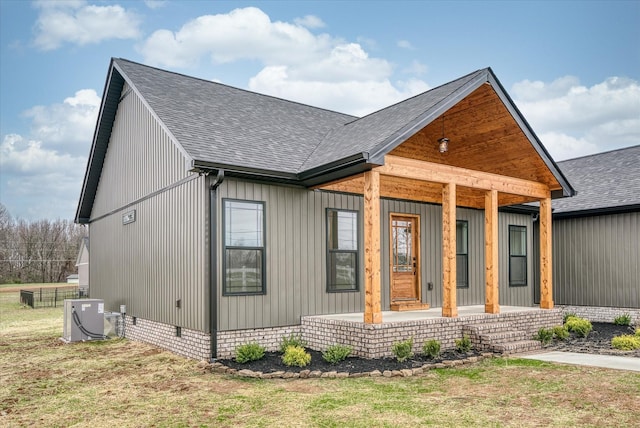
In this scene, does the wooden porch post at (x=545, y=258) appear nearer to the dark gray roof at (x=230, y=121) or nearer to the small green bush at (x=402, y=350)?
the small green bush at (x=402, y=350)

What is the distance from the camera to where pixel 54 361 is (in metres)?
9.28

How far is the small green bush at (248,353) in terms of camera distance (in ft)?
27.3

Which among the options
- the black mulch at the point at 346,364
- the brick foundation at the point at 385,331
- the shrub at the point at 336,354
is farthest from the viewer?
the brick foundation at the point at 385,331

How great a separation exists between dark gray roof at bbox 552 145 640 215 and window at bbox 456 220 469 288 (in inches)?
144

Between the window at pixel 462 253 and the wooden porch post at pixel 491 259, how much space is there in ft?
8.37

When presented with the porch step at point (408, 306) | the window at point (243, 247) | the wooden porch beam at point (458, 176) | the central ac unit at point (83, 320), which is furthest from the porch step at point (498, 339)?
the central ac unit at point (83, 320)

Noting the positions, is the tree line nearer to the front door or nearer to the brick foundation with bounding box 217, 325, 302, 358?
the front door

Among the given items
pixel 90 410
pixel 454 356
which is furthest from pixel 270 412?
pixel 454 356

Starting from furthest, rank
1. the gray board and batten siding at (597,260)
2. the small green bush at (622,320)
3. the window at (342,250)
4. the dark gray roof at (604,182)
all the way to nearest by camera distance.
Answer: the dark gray roof at (604,182), the gray board and batten siding at (597,260), the small green bush at (622,320), the window at (342,250)

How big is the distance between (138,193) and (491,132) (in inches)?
307

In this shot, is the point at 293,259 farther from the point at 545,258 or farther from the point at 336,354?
the point at 545,258

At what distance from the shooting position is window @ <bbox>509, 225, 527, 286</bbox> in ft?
47.6

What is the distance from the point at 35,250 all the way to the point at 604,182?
5164 cm

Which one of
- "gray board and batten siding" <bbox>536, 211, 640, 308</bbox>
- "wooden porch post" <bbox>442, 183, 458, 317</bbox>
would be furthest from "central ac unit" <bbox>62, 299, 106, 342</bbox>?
"gray board and batten siding" <bbox>536, 211, 640, 308</bbox>
